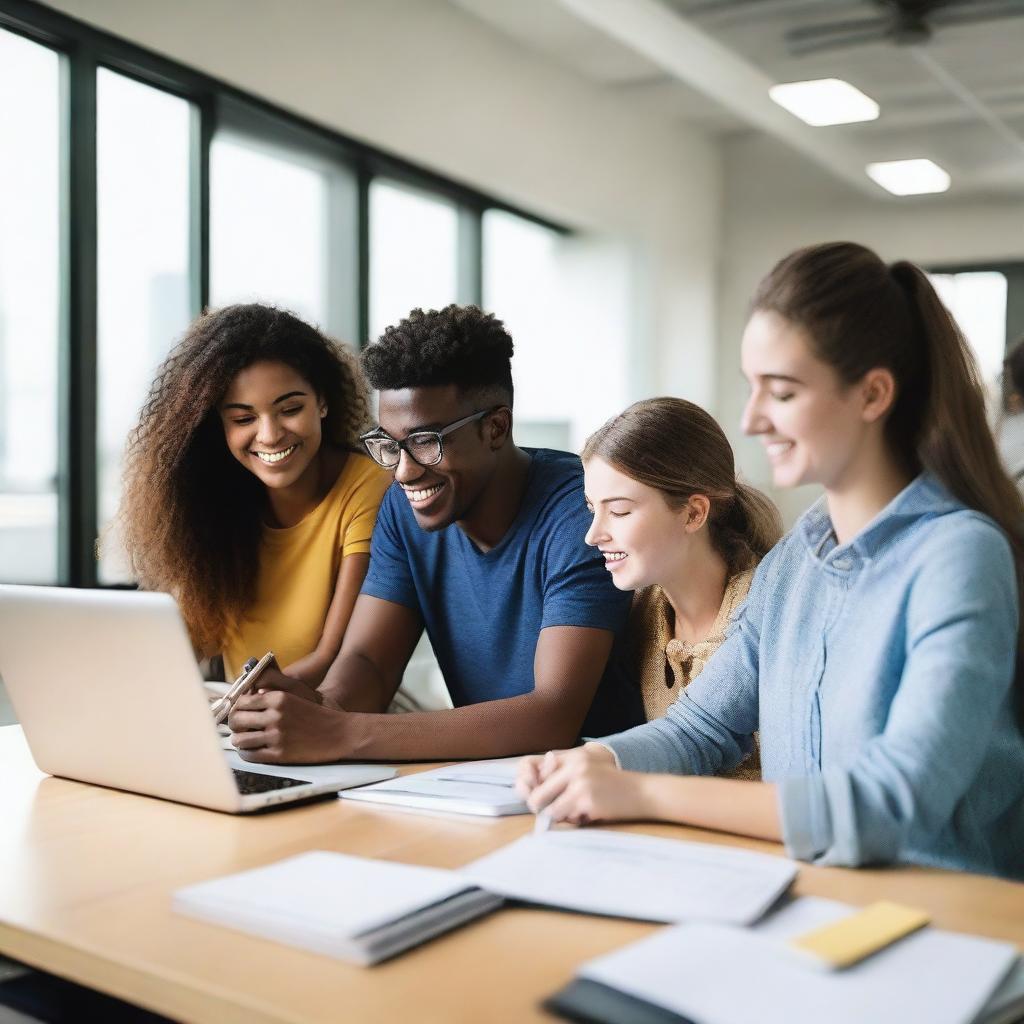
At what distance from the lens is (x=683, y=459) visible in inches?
67.6

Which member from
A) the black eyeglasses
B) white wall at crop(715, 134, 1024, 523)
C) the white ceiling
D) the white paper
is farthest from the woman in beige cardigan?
white wall at crop(715, 134, 1024, 523)

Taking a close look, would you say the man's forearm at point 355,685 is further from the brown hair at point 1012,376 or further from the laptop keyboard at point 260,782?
the brown hair at point 1012,376

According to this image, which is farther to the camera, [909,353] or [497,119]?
[497,119]

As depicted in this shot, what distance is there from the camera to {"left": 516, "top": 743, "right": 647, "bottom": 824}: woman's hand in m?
1.17

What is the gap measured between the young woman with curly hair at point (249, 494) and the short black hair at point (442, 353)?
0.27 m

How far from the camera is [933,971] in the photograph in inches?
32.0

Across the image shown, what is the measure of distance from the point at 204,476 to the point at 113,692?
90 cm

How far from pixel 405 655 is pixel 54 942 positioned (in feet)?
3.58

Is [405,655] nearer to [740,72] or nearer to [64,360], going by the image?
[64,360]

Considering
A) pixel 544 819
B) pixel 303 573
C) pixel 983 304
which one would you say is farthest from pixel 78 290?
pixel 983 304

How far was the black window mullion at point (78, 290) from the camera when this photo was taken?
335cm

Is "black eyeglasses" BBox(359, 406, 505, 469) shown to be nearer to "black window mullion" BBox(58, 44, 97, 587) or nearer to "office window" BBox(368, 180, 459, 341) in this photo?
"black window mullion" BBox(58, 44, 97, 587)

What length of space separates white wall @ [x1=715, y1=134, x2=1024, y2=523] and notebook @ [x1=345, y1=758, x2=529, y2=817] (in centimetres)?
552

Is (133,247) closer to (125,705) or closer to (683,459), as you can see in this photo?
(683,459)
